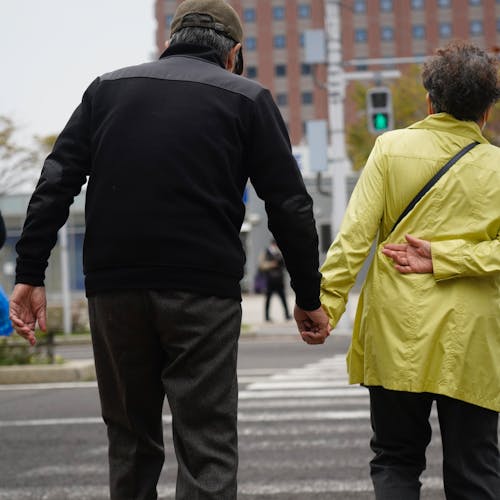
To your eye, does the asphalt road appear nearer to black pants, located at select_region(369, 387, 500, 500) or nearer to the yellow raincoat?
black pants, located at select_region(369, 387, 500, 500)

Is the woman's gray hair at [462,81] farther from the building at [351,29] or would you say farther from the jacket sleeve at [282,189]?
the building at [351,29]

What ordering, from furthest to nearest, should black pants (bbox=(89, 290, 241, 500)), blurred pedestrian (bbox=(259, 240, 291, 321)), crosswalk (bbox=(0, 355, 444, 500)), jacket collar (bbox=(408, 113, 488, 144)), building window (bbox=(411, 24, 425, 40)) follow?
building window (bbox=(411, 24, 425, 40))
blurred pedestrian (bbox=(259, 240, 291, 321))
crosswalk (bbox=(0, 355, 444, 500))
jacket collar (bbox=(408, 113, 488, 144))
black pants (bbox=(89, 290, 241, 500))

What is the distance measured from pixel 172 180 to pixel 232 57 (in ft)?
1.79

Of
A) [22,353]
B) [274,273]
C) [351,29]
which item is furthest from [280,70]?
[22,353]

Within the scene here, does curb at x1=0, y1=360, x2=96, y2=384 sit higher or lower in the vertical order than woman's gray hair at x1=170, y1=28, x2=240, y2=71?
lower

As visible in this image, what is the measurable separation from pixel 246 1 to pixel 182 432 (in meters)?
91.8

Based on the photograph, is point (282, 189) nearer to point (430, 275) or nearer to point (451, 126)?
point (430, 275)

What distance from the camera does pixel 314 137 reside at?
62.0 feet

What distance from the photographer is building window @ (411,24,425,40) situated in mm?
92062

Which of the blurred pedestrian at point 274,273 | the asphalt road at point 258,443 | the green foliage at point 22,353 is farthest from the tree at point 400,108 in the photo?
the asphalt road at point 258,443

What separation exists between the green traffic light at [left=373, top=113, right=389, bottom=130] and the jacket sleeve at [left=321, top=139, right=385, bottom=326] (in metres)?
15.5

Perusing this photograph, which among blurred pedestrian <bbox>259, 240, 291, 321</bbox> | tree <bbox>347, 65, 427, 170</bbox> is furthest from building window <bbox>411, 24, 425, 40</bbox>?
blurred pedestrian <bbox>259, 240, 291, 321</bbox>

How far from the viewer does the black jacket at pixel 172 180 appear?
3174 millimetres

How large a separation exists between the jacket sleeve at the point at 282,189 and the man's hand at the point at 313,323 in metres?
0.18
